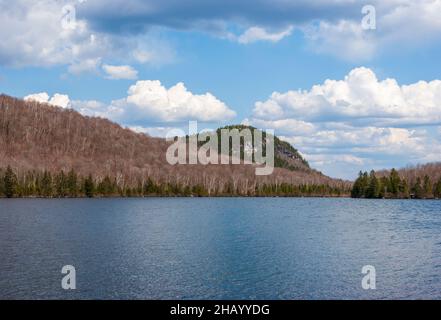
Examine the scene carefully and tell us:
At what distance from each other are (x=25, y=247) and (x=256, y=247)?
2927cm

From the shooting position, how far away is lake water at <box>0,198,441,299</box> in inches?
1663

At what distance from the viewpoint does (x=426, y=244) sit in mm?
71438

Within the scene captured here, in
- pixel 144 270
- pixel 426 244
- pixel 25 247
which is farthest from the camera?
pixel 426 244

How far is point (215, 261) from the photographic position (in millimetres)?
55719

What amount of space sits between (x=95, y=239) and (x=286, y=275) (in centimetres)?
3460

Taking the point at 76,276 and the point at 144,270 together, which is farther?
the point at 144,270

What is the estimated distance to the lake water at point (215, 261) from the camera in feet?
139
